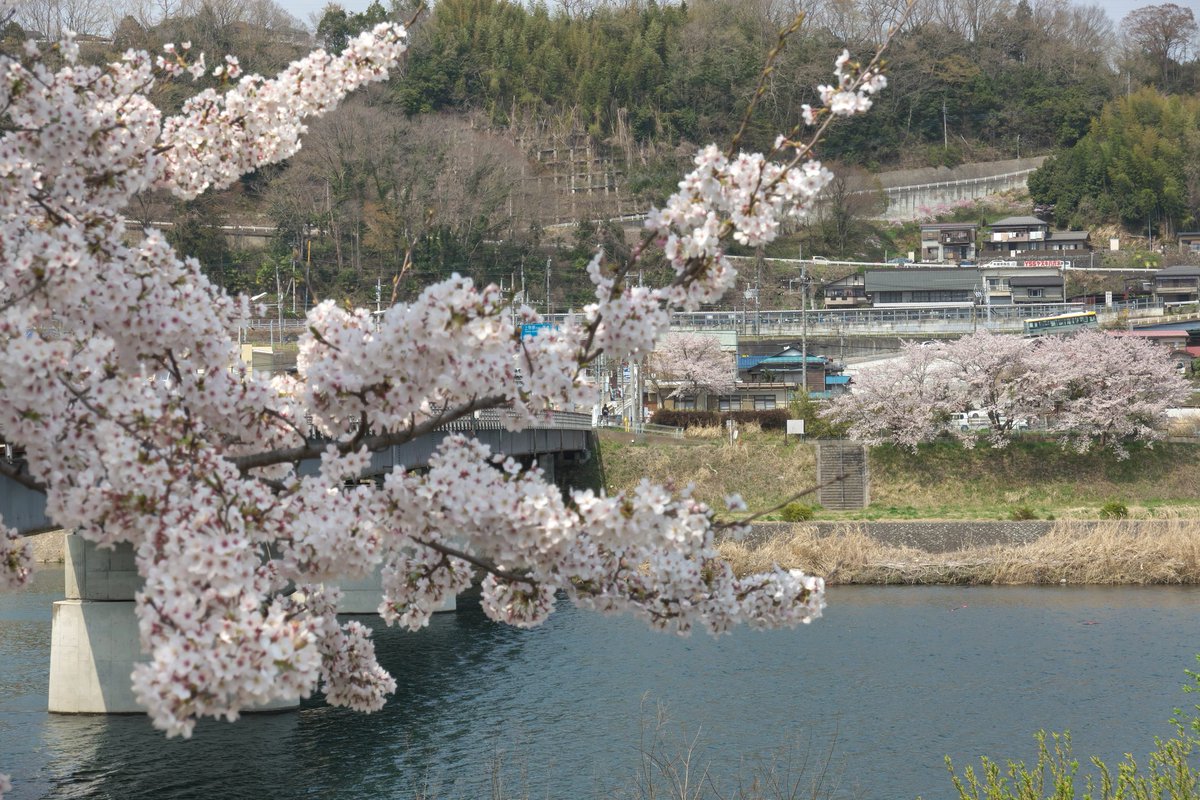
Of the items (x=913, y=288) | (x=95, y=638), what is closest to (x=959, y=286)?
(x=913, y=288)

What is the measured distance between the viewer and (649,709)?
72.8 ft

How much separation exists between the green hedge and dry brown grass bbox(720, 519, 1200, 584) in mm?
15648

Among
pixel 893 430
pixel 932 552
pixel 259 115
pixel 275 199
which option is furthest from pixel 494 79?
pixel 259 115

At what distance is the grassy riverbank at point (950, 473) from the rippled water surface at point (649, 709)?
563 inches

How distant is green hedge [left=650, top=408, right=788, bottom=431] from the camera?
53.2 meters

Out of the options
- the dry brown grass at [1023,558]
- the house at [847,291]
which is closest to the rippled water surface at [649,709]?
the dry brown grass at [1023,558]

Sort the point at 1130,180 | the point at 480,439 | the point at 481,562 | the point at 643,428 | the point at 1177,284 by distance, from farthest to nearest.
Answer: the point at 1130,180 → the point at 1177,284 → the point at 643,428 → the point at 480,439 → the point at 481,562

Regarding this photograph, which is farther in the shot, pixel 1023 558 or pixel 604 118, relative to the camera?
pixel 604 118

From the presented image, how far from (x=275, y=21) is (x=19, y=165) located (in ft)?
350

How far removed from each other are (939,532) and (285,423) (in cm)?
3409

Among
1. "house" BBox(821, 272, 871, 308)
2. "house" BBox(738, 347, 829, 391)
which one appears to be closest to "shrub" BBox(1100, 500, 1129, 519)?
"house" BBox(738, 347, 829, 391)

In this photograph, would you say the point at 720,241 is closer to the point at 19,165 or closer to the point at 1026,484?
the point at 19,165

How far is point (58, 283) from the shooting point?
5.43 meters

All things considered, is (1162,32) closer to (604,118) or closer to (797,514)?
(604,118)
